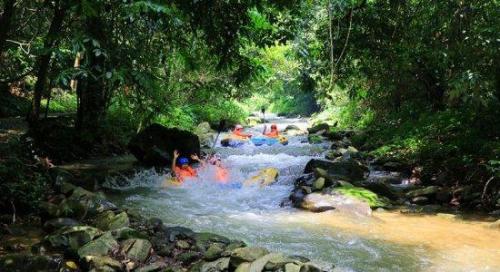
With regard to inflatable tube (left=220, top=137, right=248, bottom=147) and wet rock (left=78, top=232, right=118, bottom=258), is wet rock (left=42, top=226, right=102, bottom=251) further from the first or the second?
inflatable tube (left=220, top=137, right=248, bottom=147)

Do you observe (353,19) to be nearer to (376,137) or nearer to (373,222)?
(373,222)

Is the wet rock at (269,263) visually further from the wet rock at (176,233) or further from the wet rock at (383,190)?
the wet rock at (383,190)

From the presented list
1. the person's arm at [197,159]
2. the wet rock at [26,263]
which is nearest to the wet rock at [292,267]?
the wet rock at [26,263]

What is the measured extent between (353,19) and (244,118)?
18.4 m

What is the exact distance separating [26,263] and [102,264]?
723mm

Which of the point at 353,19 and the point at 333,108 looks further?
the point at 333,108

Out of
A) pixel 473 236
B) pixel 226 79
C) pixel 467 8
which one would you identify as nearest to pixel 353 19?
pixel 467 8

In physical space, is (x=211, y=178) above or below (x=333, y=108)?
below

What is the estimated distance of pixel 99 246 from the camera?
5098mm

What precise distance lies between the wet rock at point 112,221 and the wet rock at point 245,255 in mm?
1779

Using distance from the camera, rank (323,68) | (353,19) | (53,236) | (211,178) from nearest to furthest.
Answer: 1. (53,236)
2. (353,19)
3. (323,68)
4. (211,178)

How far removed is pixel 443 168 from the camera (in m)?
9.41

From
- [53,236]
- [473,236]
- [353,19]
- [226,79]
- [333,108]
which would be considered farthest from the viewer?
[333,108]

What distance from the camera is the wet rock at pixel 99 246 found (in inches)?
196
